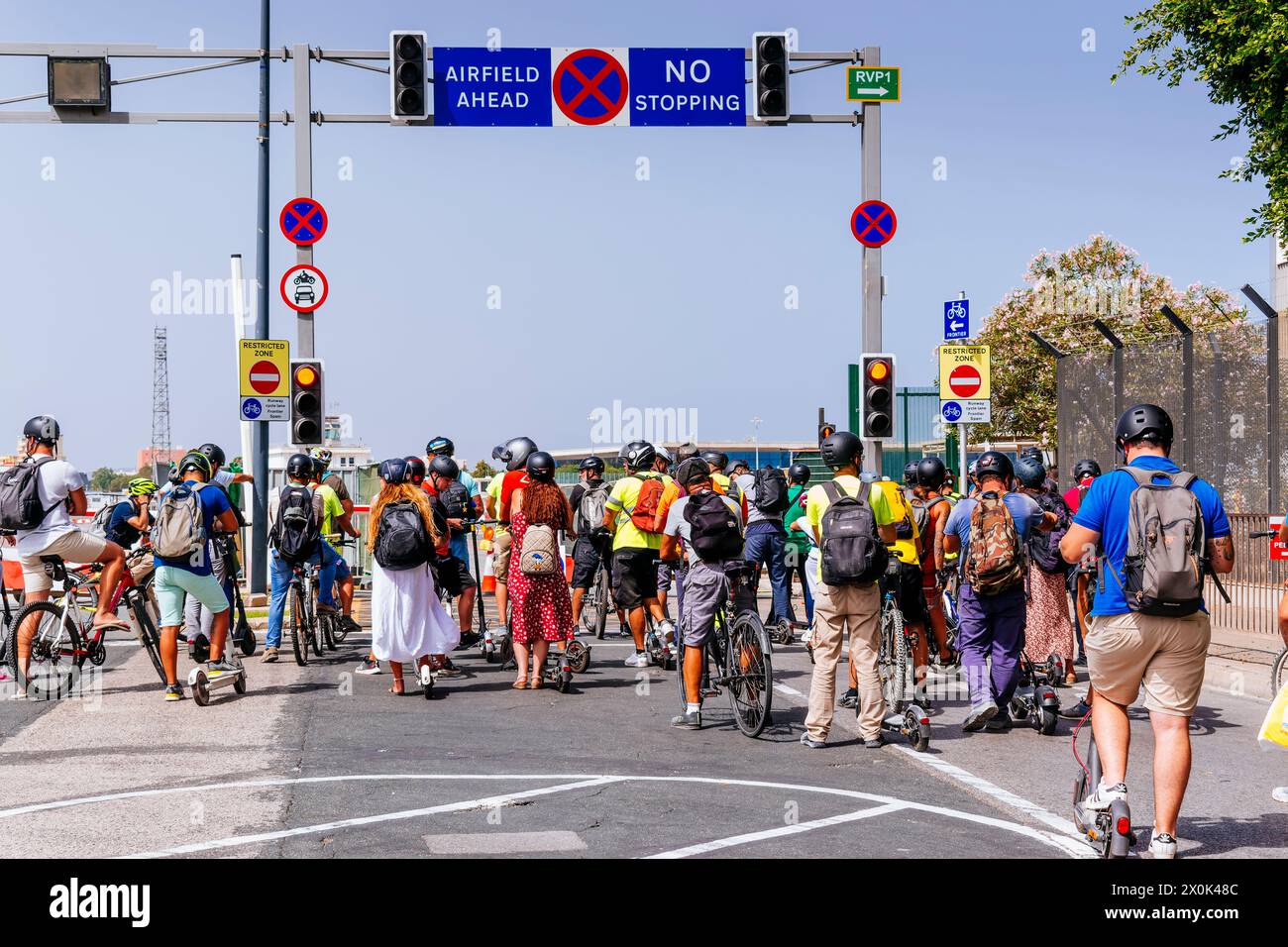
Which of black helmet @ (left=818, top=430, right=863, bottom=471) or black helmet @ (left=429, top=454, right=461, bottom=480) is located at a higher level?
black helmet @ (left=818, top=430, right=863, bottom=471)

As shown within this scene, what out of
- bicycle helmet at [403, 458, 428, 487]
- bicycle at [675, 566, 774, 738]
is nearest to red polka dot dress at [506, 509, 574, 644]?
bicycle at [675, 566, 774, 738]

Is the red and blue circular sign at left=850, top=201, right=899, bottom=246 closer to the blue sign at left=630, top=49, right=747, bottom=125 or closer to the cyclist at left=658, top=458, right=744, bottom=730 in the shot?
the blue sign at left=630, top=49, right=747, bottom=125

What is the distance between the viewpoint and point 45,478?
36.8 feet

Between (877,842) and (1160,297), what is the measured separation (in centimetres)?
3967

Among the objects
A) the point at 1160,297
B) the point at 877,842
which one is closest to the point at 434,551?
the point at 877,842

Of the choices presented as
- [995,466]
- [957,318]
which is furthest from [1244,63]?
[995,466]

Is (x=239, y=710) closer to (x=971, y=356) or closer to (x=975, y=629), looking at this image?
(x=975, y=629)

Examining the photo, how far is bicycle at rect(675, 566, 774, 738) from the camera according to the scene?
9.36 meters

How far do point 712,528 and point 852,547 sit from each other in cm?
121

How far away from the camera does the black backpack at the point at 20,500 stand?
11.1 meters

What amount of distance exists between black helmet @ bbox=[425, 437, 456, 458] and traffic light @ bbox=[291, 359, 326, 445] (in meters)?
2.79

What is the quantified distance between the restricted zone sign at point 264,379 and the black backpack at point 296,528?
135 inches

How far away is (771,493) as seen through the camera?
15109 mm

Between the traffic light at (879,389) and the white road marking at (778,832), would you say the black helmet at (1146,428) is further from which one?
the traffic light at (879,389)
